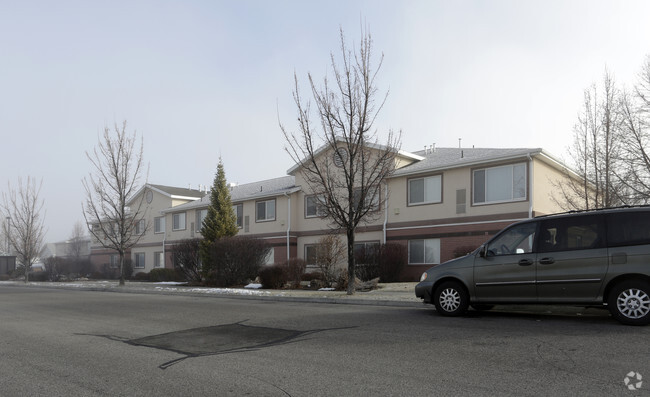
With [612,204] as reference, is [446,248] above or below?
below

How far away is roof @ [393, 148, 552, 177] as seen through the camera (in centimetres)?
2186

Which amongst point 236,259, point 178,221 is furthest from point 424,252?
point 178,221

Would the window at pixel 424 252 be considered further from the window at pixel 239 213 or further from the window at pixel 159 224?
the window at pixel 159 224

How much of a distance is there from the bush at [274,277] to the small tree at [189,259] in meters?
6.99

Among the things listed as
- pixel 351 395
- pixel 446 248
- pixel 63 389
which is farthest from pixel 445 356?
pixel 446 248

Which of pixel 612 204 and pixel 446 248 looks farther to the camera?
pixel 446 248

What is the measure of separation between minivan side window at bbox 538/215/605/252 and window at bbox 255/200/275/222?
25230 millimetres

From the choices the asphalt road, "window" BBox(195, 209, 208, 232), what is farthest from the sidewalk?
"window" BBox(195, 209, 208, 232)

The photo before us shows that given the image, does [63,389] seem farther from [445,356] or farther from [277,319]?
[277,319]

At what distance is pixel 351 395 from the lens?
5020mm

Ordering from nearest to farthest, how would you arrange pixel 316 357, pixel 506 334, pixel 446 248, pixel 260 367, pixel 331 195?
pixel 260 367
pixel 316 357
pixel 506 334
pixel 331 195
pixel 446 248

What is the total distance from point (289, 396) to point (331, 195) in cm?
1159

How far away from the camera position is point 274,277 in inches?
902

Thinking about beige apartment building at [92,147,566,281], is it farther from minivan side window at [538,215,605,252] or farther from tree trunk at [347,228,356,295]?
minivan side window at [538,215,605,252]
